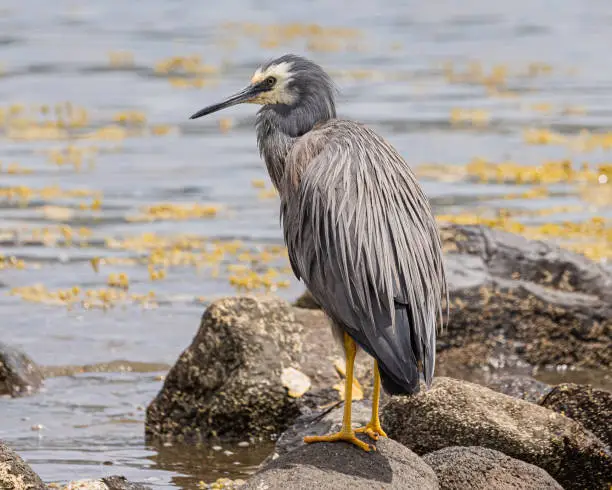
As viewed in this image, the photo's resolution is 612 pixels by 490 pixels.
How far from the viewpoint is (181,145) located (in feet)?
58.1

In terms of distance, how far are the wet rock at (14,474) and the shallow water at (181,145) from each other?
1.61 meters

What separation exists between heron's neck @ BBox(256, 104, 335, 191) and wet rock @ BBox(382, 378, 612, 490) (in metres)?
1.39

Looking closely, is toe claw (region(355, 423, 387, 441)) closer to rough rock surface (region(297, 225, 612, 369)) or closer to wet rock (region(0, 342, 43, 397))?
rough rock surface (region(297, 225, 612, 369))

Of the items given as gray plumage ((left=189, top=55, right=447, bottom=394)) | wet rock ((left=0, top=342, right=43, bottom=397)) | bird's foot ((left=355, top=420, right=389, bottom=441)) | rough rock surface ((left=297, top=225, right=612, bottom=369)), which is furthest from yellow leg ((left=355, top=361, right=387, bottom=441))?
wet rock ((left=0, top=342, right=43, bottom=397))

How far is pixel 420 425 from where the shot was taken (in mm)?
6801

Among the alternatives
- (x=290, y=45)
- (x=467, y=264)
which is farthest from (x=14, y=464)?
(x=290, y=45)

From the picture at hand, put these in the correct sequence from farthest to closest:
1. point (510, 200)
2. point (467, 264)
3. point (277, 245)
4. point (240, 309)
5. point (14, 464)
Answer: point (510, 200) < point (277, 245) < point (467, 264) < point (240, 309) < point (14, 464)

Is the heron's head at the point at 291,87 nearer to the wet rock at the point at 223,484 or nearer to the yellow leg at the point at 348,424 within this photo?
the yellow leg at the point at 348,424

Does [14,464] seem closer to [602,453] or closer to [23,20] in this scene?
[602,453]

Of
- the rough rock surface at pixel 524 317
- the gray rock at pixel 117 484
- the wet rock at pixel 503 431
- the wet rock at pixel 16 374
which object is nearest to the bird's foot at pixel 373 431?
the wet rock at pixel 503 431

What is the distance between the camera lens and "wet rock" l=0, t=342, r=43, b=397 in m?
8.89

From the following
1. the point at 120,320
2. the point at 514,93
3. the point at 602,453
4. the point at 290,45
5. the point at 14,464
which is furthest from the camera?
the point at 290,45

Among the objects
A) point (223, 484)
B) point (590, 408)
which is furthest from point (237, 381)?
point (590, 408)

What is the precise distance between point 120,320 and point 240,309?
2.95 metres
